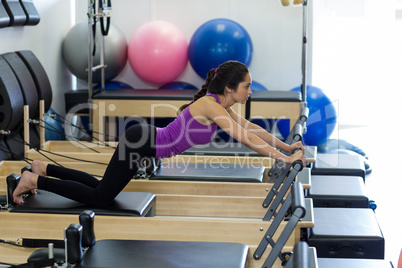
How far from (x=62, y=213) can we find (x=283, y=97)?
8.36ft

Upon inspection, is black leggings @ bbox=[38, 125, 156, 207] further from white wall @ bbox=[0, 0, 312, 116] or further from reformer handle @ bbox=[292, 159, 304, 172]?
white wall @ bbox=[0, 0, 312, 116]

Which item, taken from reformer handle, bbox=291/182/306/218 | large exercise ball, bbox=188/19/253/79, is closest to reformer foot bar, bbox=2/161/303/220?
reformer handle, bbox=291/182/306/218

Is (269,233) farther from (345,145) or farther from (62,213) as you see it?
(345,145)

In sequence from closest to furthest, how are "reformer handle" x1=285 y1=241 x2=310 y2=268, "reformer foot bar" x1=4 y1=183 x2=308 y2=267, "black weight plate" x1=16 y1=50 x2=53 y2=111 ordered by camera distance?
"reformer handle" x1=285 y1=241 x2=310 y2=268, "reformer foot bar" x1=4 y1=183 x2=308 y2=267, "black weight plate" x1=16 y1=50 x2=53 y2=111

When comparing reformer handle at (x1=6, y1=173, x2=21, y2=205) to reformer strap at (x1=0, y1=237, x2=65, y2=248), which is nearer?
reformer strap at (x1=0, y1=237, x2=65, y2=248)

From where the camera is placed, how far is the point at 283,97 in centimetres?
497

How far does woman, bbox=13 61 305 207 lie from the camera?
2.95 meters

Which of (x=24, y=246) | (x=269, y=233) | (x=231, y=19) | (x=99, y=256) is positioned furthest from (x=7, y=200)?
(x=231, y=19)

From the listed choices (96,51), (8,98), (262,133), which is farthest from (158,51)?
(262,133)

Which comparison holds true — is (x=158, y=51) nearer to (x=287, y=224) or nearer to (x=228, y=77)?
(x=228, y=77)

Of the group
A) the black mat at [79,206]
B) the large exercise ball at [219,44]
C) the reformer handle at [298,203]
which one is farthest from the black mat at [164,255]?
the large exercise ball at [219,44]

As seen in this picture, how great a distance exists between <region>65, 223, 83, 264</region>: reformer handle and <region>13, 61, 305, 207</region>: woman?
0.82 m

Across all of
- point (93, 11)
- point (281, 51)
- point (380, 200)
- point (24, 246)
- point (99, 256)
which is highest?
point (93, 11)

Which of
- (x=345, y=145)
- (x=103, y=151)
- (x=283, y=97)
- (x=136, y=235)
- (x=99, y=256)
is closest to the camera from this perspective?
(x=99, y=256)
